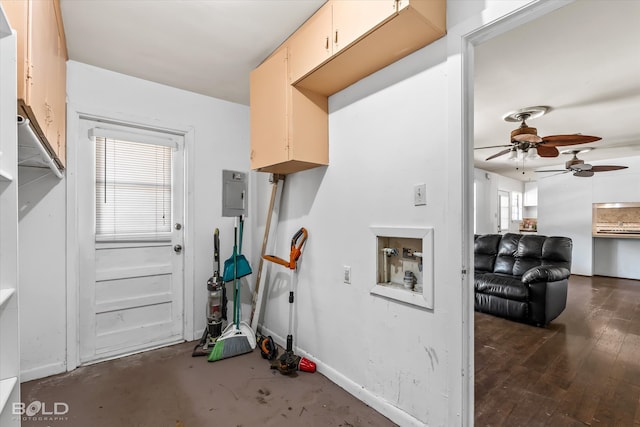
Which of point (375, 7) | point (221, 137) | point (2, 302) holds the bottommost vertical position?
point (2, 302)

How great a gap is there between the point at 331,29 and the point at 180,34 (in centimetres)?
115

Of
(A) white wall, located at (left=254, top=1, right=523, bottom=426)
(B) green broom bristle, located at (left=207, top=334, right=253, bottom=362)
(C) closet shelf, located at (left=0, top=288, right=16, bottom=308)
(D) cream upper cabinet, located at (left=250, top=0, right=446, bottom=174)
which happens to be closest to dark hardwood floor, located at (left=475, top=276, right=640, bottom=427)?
(A) white wall, located at (left=254, top=1, right=523, bottom=426)

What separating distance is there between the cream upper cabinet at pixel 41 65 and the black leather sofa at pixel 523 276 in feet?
14.6

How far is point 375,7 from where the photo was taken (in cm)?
153

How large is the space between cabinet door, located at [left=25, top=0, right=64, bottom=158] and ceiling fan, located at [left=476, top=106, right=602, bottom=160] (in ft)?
13.1

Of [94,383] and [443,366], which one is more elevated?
[443,366]

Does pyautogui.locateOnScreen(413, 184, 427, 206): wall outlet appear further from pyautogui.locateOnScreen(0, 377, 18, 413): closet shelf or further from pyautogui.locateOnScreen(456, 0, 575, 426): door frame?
pyautogui.locateOnScreen(0, 377, 18, 413): closet shelf

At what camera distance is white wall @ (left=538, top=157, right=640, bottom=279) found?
245 inches

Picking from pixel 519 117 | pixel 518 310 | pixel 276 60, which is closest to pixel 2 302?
pixel 276 60

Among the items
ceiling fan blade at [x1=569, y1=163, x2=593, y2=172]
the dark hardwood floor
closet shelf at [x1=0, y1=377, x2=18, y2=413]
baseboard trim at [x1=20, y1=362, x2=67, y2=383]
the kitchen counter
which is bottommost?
the dark hardwood floor

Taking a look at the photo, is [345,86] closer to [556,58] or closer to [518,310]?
[556,58]

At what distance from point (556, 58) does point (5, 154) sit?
139 inches

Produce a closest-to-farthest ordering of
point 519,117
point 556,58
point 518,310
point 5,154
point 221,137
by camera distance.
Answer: point 5,154, point 556,58, point 221,137, point 518,310, point 519,117

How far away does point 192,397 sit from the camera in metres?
2.14
